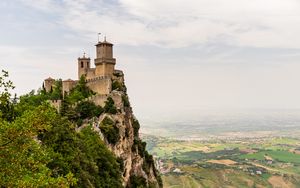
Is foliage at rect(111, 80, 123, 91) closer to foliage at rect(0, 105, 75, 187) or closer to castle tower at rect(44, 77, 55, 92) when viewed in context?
castle tower at rect(44, 77, 55, 92)

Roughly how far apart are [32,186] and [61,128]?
2039cm

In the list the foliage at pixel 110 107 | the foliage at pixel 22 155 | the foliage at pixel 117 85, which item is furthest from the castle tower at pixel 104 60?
the foliage at pixel 22 155

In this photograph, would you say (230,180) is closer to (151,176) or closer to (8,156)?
(151,176)

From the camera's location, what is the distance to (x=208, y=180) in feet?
549

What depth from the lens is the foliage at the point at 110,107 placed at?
54.9 meters

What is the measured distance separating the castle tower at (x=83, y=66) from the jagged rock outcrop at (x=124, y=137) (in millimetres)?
4856

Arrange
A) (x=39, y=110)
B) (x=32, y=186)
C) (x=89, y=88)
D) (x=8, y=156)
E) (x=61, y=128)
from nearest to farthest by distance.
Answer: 1. (x=32, y=186)
2. (x=8, y=156)
3. (x=39, y=110)
4. (x=61, y=128)
5. (x=89, y=88)

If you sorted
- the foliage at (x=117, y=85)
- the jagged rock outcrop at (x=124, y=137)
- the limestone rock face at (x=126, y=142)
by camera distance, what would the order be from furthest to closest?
the foliage at (x=117, y=85) < the limestone rock face at (x=126, y=142) < the jagged rock outcrop at (x=124, y=137)

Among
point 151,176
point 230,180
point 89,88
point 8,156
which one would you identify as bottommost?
point 230,180

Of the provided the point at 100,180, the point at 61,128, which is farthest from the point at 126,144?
the point at 61,128

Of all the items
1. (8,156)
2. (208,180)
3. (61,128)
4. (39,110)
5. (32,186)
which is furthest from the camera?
(208,180)

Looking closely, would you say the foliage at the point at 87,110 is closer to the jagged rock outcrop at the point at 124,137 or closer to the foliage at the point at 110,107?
the jagged rock outcrop at the point at 124,137

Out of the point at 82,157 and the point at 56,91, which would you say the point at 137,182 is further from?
Result: the point at 56,91

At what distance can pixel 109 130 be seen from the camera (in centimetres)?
5297
